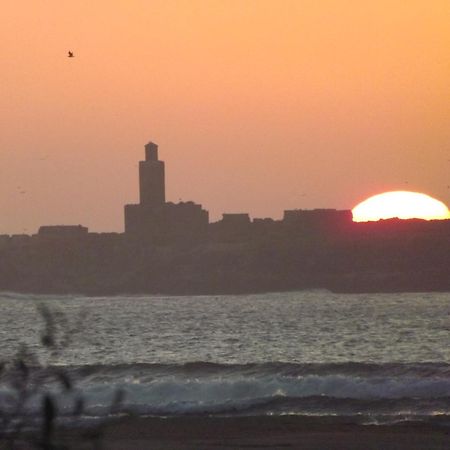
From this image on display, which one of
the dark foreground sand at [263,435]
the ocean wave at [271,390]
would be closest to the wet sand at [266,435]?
the dark foreground sand at [263,435]

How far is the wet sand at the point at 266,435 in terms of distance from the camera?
15.2 meters

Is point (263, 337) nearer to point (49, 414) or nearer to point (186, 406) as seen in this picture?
point (186, 406)

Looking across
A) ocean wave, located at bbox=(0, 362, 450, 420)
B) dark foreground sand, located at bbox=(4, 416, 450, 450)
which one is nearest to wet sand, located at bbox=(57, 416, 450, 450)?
dark foreground sand, located at bbox=(4, 416, 450, 450)

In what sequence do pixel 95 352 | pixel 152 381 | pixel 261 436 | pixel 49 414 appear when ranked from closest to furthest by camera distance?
1. pixel 49 414
2. pixel 261 436
3. pixel 152 381
4. pixel 95 352

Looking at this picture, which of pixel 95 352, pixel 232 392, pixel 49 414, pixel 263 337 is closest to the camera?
pixel 49 414

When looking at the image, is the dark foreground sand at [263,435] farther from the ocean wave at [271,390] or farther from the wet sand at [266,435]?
the ocean wave at [271,390]

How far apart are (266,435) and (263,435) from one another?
5cm

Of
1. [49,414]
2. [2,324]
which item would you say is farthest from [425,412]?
[2,324]

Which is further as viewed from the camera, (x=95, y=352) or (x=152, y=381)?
(x=95, y=352)

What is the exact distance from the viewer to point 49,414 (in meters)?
4.04

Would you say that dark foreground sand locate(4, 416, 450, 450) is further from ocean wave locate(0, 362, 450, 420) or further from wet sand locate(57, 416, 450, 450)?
ocean wave locate(0, 362, 450, 420)

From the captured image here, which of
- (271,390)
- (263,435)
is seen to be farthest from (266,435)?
(271,390)

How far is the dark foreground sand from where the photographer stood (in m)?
15.2

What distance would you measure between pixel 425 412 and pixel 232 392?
5.01m
